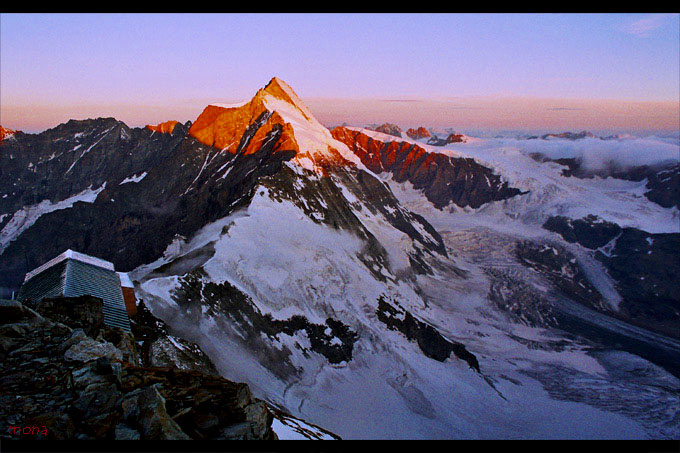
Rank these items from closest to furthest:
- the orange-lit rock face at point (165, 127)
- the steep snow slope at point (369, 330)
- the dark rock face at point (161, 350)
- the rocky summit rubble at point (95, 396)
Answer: the rocky summit rubble at point (95, 396), the dark rock face at point (161, 350), the steep snow slope at point (369, 330), the orange-lit rock face at point (165, 127)

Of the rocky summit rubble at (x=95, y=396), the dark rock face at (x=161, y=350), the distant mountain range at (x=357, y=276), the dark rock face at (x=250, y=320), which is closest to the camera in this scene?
the rocky summit rubble at (x=95, y=396)

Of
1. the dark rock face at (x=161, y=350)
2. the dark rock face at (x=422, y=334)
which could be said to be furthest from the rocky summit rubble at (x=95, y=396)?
the dark rock face at (x=422, y=334)

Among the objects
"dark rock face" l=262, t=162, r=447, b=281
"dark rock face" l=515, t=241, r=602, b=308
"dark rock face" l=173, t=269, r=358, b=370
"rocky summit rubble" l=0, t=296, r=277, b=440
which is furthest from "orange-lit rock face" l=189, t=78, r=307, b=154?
"rocky summit rubble" l=0, t=296, r=277, b=440

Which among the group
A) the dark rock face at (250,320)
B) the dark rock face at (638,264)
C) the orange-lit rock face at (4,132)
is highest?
the orange-lit rock face at (4,132)

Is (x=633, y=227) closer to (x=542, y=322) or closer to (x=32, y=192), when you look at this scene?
(x=542, y=322)

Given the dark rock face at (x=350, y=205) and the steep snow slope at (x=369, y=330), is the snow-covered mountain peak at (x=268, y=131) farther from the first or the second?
the dark rock face at (x=350, y=205)

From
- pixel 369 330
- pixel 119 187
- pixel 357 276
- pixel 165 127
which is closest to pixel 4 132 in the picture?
pixel 165 127

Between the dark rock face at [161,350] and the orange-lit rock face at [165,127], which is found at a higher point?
the orange-lit rock face at [165,127]

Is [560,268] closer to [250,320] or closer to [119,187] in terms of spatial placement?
[250,320]

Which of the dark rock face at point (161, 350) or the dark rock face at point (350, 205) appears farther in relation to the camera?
the dark rock face at point (350, 205)
